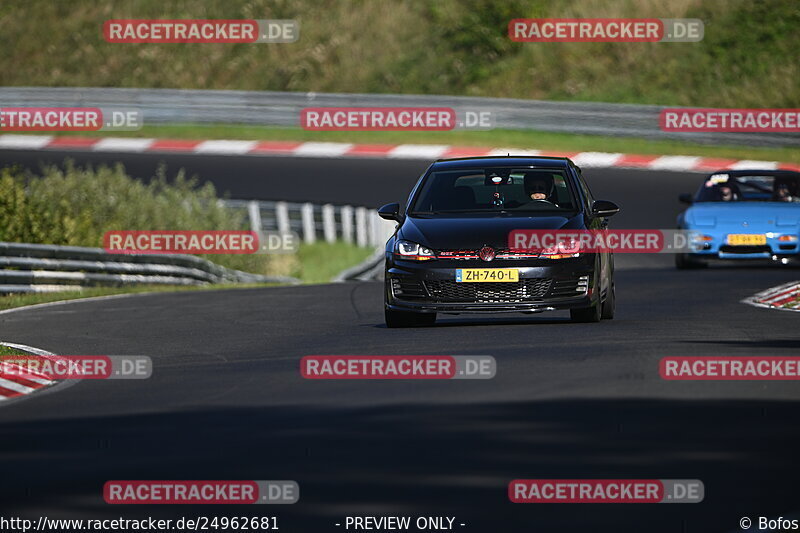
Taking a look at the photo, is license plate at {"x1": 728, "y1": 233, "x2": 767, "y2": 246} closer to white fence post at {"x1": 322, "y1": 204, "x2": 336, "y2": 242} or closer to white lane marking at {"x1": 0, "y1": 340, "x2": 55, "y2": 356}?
white lane marking at {"x1": 0, "y1": 340, "x2": 55, "y2": 356}

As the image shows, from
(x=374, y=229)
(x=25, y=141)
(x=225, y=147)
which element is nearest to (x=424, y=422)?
(x=374, y=229)

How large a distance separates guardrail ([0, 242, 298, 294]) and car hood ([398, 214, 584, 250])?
8248 millimetres

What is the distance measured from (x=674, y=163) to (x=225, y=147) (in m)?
10.8

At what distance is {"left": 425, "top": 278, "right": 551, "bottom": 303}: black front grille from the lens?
551 inches

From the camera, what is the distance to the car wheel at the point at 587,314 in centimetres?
1455

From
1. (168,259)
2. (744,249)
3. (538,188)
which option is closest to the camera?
(538,188)

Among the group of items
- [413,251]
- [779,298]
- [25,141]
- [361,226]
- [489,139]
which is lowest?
[779,298]

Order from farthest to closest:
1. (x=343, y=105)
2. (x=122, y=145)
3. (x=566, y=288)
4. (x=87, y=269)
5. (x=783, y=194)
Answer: (x=122, y=145)
(x=343, y=105)
(x=87, y=269)
(x=783, y=194)
(x=566, y=288)

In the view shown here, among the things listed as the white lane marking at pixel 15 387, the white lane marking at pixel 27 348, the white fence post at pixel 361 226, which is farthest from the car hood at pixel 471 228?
→ the white fence post at pixel 361 226

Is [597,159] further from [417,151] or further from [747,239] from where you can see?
[747,239]

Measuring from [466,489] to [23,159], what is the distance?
32821 mm

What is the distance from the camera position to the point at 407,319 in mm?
14812

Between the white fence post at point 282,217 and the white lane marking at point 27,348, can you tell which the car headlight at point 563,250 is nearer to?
the white lane marking at point 27,348

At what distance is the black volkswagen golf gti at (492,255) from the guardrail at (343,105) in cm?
2223
